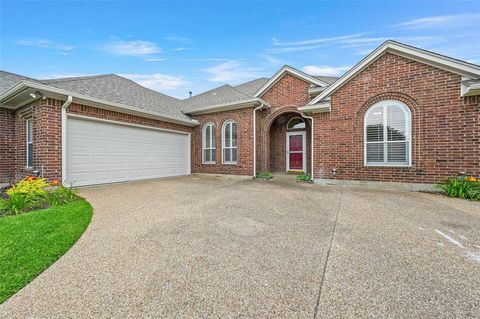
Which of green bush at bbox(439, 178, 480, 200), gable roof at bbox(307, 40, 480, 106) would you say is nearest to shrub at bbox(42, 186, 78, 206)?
gable roof at bbox(307, 40, 480, 106)

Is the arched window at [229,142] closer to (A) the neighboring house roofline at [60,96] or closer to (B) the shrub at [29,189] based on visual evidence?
(A) the neighboring house roofline at [60,96]

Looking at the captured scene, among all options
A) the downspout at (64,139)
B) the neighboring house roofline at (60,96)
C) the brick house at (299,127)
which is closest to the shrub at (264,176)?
the brick house at (299,127)

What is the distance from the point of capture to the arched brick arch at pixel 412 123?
6703 millimetres

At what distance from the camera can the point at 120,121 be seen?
862 centimetres

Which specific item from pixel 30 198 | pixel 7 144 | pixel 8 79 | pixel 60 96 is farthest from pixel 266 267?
pixel 8 79

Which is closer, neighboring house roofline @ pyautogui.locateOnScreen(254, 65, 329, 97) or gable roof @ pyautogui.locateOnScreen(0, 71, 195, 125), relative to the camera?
gable roof @ pyautogui.locateOnScreen(0, 71, 195, 125)

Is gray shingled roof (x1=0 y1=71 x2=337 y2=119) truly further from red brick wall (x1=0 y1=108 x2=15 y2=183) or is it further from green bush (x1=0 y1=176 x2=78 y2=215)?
green bush (x1=0 y1=176 x2=78 y2=215)

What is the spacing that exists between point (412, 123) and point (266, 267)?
7.27m

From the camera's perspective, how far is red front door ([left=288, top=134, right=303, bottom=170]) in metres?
11.2

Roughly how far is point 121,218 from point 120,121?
573 cm

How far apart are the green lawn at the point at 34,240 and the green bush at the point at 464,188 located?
9.04 m

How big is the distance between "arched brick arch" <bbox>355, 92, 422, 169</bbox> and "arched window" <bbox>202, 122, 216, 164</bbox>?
6.95 m

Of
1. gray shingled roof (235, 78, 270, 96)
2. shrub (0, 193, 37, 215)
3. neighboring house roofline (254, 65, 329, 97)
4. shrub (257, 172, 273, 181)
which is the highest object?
gray shingled roof (235, 78, 270, 96)

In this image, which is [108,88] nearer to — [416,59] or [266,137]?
[266,137]
